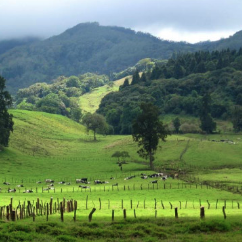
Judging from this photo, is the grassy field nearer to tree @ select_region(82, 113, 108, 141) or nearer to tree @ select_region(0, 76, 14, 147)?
tree @ select_region(0, 76, 14, 147)

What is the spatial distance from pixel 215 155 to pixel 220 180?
31.9 meters

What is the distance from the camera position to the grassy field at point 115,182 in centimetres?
3503

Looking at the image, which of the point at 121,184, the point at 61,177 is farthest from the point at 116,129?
the point at 121,184

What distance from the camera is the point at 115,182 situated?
87.0m

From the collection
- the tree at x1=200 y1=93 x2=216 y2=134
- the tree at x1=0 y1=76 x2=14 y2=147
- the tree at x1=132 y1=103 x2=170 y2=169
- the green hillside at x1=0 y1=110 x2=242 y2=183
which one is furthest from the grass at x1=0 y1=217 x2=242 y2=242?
the tree at x1=200 y1=93 x2=216 y2=134

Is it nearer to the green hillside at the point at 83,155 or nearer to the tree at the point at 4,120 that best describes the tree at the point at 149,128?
the green hillside at the point at 83,155

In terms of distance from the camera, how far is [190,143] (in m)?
129

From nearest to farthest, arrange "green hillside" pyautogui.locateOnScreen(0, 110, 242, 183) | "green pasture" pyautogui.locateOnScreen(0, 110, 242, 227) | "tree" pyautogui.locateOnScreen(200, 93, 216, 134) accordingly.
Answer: "green pasture" pyautogui.locateOnScreen(0, 110, 242, 227) < "green hillside" pyautogui.locateOnScreen(0, 110, 242, 183) < "tree" pyautogui.locateOnScreen(200, 93, 216, 134)

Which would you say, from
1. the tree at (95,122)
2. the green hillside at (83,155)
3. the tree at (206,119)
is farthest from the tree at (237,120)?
the tree at (95,122)

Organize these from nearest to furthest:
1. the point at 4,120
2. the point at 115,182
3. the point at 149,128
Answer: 1. the point at 115,182
2. the point at 149,128
3. the point at 4,120

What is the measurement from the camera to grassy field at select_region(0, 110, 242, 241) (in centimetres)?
3503

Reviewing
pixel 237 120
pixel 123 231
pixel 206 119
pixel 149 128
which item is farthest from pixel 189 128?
pixel 123 231

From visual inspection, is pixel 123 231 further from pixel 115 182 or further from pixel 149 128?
pixel 149 128

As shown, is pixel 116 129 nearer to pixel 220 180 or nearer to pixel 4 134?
pixel 4 134
